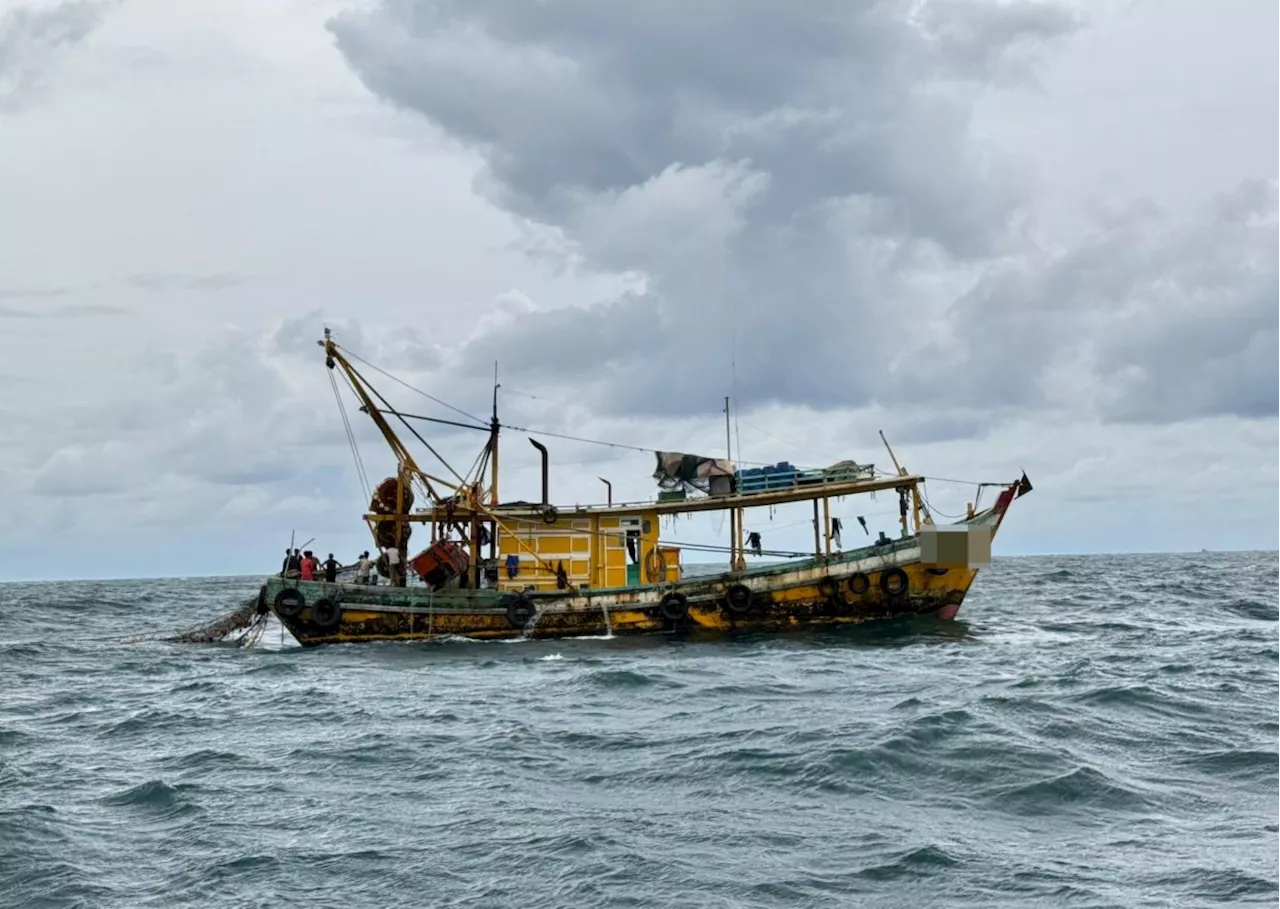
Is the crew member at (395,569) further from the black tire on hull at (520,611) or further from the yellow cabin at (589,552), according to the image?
the black tire on hull at (520,611)

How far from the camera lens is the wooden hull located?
36000 millimetres

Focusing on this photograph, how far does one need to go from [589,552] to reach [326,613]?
748 cm

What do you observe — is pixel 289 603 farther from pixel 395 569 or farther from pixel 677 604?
pixel 677 604

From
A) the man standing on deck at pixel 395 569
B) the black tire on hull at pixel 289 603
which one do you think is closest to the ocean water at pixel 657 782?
the black tire on hull at pixel 289 603

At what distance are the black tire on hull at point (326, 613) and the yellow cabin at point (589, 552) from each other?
14.9 ft

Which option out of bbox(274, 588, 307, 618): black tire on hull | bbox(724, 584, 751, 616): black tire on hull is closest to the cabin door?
bbox(724, 584, 751, 616): black tire on hull

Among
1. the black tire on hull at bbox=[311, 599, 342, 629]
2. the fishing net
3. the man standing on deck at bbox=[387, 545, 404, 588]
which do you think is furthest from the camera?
the fishing net

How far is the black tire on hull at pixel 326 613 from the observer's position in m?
36.3

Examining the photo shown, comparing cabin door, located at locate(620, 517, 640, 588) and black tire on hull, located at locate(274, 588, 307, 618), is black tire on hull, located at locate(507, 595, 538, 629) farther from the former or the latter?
black tire on hull, located at locate(274, 588, 307, 618)

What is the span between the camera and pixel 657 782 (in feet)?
56.3

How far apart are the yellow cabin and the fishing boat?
1.6 inches

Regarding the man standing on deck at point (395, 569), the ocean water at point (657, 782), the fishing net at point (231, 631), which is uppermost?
the man standing on deck at point (395, 569)

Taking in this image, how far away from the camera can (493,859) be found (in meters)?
14.0

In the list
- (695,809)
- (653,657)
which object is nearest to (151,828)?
(695,809)
